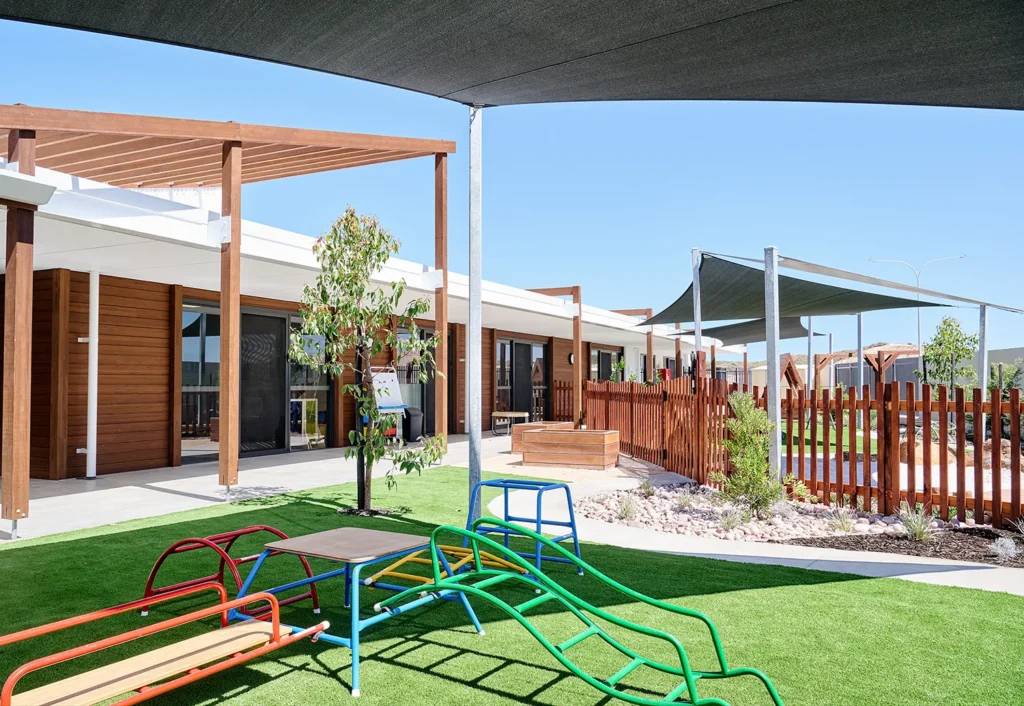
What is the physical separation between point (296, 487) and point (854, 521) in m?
6.60

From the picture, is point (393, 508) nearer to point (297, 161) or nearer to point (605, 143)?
point (297, 161)

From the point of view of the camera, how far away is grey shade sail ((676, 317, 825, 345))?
17391 millimetres

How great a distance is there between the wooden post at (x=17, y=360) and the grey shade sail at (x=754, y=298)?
343 inches

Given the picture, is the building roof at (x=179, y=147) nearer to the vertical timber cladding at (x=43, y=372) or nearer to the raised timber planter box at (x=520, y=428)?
the vertical timber cladding at (x=43, y=372)

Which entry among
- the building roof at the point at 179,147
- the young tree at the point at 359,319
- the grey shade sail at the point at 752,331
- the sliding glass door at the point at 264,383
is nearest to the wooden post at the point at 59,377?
the building roof at the point at 179,147

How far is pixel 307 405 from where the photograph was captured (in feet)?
47.7

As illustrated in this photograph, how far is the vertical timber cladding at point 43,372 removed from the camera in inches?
400

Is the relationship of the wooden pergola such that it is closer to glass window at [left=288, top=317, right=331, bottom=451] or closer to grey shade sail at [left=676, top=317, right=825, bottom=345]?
glass window at [left=288, top=317, right=331, bottom=451]

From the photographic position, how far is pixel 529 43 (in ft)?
10.2

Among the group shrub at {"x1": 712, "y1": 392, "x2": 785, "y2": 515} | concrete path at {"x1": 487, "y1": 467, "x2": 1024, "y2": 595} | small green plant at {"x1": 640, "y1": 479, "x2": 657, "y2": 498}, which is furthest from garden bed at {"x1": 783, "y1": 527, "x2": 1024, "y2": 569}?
small green plant at {"x1": 640, "y1": 479, "x2": 657, "y2": 498}

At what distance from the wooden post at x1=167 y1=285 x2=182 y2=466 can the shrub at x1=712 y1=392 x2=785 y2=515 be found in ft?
27.7

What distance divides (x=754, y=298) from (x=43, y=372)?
11059 millimetres

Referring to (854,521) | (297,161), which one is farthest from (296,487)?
(854,521)

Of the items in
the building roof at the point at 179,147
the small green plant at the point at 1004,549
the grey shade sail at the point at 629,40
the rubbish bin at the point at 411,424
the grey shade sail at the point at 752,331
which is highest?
the building roof at the point at 179,147
